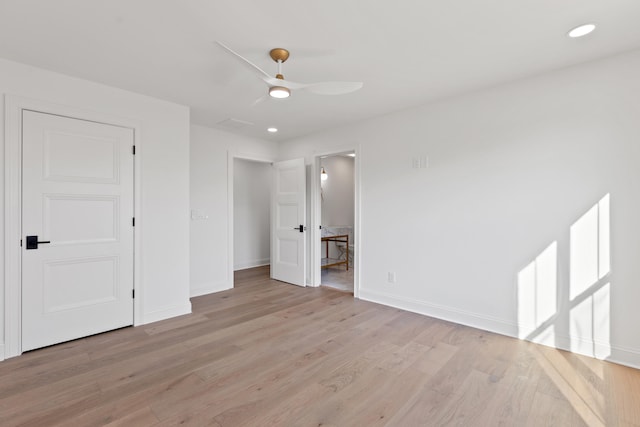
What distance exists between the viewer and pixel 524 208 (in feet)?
9.54

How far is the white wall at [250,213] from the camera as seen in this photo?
21.0ft

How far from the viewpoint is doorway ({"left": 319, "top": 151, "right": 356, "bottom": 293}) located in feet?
20.8

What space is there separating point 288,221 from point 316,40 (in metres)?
3.26

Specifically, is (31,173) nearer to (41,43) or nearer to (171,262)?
(41,43)

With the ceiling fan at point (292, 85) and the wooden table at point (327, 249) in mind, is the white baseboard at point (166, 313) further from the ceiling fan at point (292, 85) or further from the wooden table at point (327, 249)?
the wooden table at point (327, 249)

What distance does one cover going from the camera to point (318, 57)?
2.48 m

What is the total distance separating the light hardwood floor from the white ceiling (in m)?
2.49

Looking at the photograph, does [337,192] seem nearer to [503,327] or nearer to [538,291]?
[503,327]

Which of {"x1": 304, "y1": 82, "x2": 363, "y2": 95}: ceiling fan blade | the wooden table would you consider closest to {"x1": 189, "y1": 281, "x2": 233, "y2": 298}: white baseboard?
the wooden table

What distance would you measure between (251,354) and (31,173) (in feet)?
8.23

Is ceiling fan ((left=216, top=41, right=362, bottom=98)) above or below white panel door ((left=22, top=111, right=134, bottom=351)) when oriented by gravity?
above

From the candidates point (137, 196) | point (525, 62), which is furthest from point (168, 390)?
point (525, 62)

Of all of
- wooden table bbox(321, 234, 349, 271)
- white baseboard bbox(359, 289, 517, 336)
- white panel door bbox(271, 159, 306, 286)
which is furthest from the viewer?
wooden table bbox(321, 234, 349, 271)

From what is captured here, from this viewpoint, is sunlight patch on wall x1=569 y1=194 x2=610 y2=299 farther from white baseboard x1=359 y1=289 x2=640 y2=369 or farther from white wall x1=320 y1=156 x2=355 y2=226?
Result: white wall x1=320 y1=156 x2=355 y2=226
